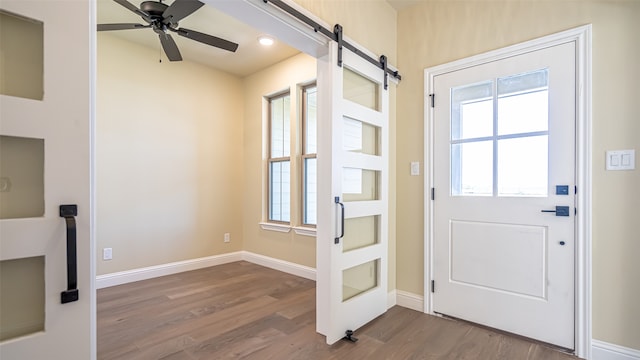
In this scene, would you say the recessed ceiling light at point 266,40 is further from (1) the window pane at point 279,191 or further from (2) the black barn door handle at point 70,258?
(2) the black barn door handle at point 70,258

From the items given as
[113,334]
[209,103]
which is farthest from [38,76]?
[209,103]

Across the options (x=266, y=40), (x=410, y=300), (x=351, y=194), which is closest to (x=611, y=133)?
(x=351, y=194)

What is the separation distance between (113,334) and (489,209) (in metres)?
3.17

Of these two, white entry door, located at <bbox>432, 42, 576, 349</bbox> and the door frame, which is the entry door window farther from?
the door frame

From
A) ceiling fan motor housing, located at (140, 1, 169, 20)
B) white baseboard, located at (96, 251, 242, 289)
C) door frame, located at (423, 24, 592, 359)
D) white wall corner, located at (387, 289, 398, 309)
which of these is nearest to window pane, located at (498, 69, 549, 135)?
door frame, located at (423, 24, 592, 359)

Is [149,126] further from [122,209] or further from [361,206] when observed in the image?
[361,206]

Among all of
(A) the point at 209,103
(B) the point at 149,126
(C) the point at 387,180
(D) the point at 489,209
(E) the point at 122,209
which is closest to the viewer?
(D) the point at 489,209

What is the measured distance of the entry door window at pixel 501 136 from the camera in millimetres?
2227

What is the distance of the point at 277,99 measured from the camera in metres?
4.48

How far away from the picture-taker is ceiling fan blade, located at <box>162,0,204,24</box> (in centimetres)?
212

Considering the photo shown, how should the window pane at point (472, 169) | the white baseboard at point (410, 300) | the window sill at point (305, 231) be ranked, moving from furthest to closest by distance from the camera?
the window sill at point (305, 231)
the white baseboard at point (410, 300)
the window pane at point (472, 169)

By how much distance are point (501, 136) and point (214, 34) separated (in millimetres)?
3190

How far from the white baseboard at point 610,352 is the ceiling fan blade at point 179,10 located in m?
3.53

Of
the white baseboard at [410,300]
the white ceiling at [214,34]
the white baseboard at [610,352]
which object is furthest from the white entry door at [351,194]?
the white ceiling at [214,34]
